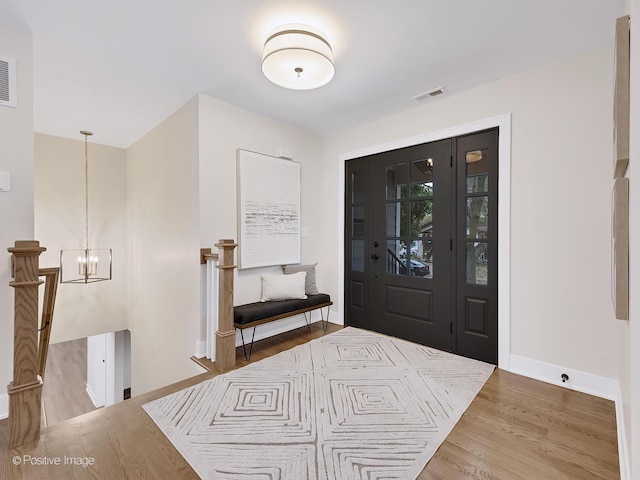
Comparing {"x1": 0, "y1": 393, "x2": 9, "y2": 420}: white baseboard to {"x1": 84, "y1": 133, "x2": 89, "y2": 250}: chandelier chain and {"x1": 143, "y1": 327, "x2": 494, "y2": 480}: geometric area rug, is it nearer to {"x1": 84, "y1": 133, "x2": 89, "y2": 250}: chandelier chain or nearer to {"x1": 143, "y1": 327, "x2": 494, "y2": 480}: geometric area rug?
{"x1": 143, "y1": 327, "x2": 494, "y2": 480}: geometric area rug

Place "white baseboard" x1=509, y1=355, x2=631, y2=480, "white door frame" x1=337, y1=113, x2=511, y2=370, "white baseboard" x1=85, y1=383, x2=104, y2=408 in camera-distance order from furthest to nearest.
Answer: "white baseboard" x1=85, y1=383, x2=104, y2=408, "white door frame" x1=337, y1=113, x2=511, y2=370, "white baseboard" x1=509, y1=355, x2=631, y2=480

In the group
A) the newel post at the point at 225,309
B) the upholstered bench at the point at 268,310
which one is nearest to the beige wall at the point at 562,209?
the upholstered bench at the point at 268,310

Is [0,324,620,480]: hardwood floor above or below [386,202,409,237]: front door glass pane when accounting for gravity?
below

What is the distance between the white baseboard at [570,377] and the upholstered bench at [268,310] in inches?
77.8

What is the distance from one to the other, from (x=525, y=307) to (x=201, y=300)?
295 cm

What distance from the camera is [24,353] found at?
169 centimetres

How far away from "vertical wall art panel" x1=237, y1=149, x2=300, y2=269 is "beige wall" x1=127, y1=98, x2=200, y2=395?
48 cm

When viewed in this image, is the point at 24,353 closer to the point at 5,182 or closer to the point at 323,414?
the point at 5,182

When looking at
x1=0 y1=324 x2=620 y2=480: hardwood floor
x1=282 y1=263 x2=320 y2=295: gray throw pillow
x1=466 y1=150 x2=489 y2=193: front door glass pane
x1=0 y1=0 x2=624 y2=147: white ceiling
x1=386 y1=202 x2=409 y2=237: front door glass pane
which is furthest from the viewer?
x1=282 y1=263 x2=320 y2=295: gray throw pillow

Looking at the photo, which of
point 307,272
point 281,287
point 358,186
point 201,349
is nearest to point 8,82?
point 201,349

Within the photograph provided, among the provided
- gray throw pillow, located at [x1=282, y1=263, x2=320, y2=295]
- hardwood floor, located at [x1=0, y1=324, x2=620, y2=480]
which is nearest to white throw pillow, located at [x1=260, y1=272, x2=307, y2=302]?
gray throw pillow, located at [x1=282, y1=263, x2=320, y2=295]

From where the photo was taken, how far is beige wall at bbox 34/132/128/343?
416 centimetres

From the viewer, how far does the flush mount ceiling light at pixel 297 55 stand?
1.97 meters

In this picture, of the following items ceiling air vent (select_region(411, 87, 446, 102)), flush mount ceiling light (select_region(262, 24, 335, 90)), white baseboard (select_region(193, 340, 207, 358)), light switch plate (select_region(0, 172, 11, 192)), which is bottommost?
white baseboard (select_region(193, 340, 207, 358))
